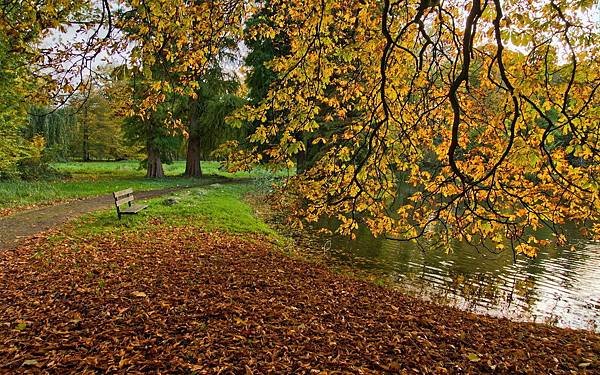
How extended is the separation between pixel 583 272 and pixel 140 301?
1055 centimetres

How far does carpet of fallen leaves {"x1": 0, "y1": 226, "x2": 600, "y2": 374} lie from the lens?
3869mm

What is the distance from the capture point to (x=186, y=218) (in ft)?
38.2

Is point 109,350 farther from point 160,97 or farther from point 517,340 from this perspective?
point 517,340

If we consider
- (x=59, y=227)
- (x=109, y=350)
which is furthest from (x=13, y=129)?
(x=109, y=350)

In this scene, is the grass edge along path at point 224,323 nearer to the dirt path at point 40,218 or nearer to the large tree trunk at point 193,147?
the dirt path at point 40,218

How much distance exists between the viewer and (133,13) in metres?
4.56

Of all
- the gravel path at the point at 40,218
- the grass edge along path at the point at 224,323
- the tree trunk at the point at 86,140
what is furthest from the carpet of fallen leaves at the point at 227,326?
the tree trunk at the point at 86,140

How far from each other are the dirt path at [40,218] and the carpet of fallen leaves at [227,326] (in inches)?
42.1

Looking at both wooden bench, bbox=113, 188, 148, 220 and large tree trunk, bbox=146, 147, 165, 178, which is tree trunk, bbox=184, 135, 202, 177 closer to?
large tree trunk, bbox=146, 147, 165, 178

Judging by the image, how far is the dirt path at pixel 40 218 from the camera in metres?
8.14

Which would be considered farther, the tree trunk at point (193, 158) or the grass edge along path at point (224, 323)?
the tree trunk at point (193, 158)

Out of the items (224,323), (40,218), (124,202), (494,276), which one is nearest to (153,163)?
(124,202)

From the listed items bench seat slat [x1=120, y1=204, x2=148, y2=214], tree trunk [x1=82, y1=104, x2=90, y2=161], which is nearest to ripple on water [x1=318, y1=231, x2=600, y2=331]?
bench seat slat [x1=120, y1=204, x2=148, y2=214]

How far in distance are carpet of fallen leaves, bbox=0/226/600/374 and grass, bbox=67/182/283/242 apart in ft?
6.45
